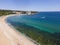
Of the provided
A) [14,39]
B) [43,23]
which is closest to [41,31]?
[14,39]

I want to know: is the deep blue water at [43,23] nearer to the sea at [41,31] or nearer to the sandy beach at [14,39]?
the sea at [41,31]

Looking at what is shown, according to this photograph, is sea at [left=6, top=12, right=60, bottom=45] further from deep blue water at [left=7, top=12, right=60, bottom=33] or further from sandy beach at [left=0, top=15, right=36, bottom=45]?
sandy beach at [left=0, top=15, right=36, bottom=45]

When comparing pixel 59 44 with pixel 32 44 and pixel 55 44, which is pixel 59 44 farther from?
pixel 32 44

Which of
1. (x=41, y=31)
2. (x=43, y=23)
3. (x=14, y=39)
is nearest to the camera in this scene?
(x=14, y=39)

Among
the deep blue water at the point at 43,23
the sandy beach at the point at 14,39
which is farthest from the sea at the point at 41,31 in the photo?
the sandy beach at the point at 14,39

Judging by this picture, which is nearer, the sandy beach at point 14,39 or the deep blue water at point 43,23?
the sandy beach at point 14,39

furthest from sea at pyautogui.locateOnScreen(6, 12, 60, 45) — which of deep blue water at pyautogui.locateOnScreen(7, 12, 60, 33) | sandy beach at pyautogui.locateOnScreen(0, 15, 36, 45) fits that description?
sandy beach at pyautogui.locateOnScreen(0, 15, 36, 45)

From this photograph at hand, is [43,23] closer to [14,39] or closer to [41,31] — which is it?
[41,31]

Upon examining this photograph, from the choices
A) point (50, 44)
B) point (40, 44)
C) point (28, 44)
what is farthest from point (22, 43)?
point (50, 44)

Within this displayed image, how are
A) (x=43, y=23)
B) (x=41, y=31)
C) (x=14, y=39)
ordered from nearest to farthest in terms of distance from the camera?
(x=14, y=39)
(x=41, y=31)
(x=43, y=23)

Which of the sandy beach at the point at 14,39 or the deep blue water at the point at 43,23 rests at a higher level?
the sandy beach at the point at 14,39

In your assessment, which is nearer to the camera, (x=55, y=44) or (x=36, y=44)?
(x=36, y=44)
